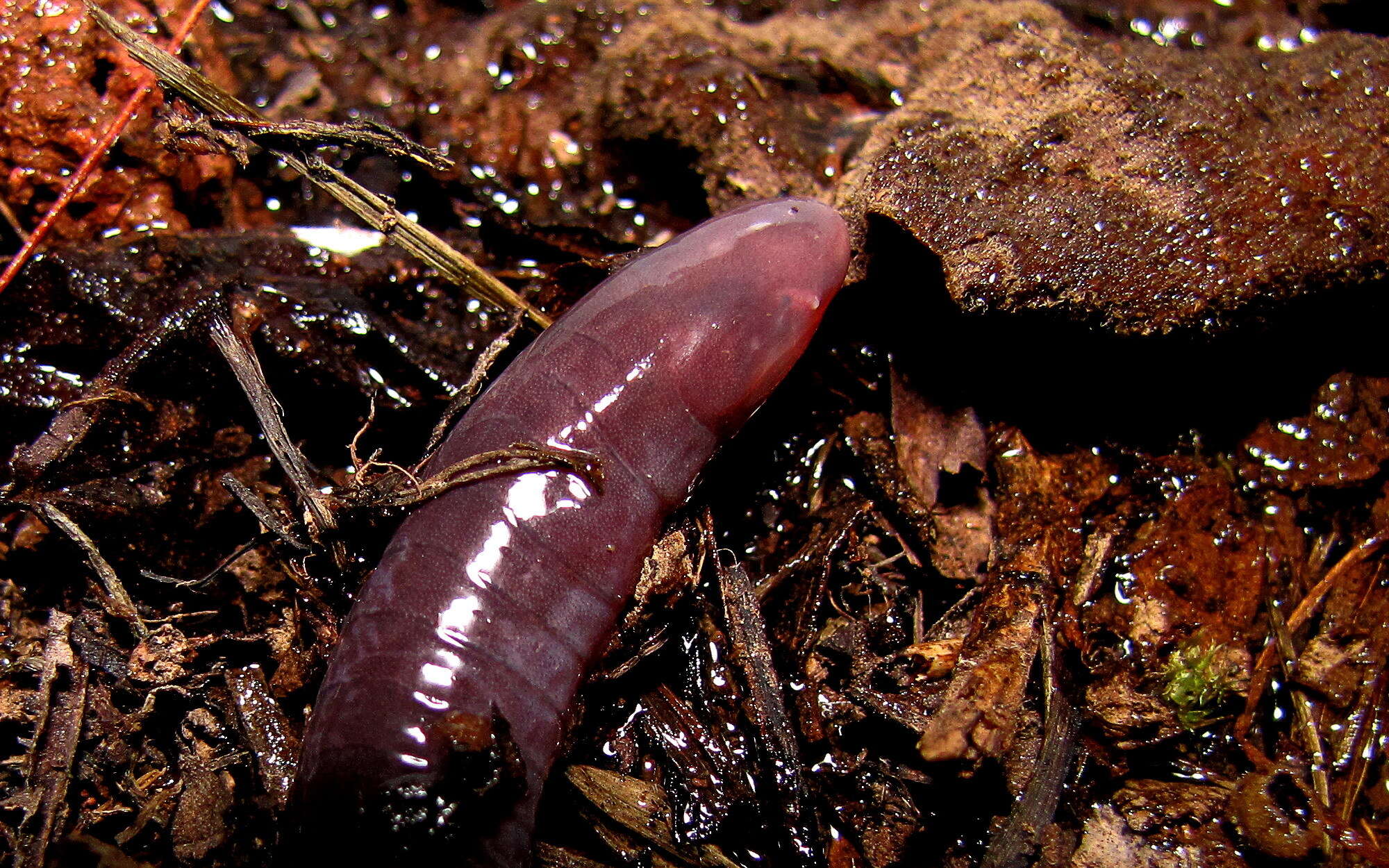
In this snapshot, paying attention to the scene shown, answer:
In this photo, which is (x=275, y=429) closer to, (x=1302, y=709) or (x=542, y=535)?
(x=542, y=535)

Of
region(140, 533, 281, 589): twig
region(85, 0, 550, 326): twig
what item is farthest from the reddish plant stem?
region(140, 533, 281, 589): twig

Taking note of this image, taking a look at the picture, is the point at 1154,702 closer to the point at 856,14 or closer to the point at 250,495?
the point at 250,495

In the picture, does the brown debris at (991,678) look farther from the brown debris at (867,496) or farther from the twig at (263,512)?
the twig at (263,512)

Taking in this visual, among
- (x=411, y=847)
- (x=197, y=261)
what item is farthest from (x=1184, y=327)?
(x=197, y=261)

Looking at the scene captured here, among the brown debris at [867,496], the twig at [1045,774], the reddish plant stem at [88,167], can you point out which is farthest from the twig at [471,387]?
the twig at [1045,774]

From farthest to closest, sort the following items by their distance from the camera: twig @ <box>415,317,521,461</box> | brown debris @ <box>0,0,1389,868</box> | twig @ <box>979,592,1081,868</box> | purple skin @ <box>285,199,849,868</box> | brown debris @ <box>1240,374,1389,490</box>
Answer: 1. brown debris @ <box>1240,374,1389,490</box>
2. twig @ <box>415,317,521,461</box>
3. brown debris @ <box>0,0,1389,868</box>
4. twig @ <box>979,592,1081,868</box>
5. purple skin @ <box>285,199,849,868</box>

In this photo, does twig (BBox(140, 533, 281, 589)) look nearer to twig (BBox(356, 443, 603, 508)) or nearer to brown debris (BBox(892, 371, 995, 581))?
twig (BBox(356, 443, 603, 508))
